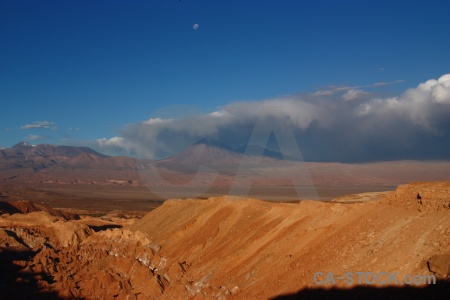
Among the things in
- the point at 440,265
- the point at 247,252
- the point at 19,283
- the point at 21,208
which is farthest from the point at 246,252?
the point at 21,208

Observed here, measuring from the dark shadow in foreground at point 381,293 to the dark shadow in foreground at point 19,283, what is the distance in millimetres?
12395

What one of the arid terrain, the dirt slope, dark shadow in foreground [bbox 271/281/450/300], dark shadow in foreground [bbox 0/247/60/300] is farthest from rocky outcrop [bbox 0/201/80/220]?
dark shadow in foreground [bbox 271/281/450/300]

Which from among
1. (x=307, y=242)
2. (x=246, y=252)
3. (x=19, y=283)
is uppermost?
(x=307, y=242)

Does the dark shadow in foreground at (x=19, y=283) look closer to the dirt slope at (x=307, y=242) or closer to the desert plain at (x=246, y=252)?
the desert plain at (x=246, y=252)

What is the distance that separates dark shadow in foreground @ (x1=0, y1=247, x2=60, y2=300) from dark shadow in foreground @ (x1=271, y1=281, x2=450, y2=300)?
488 inches

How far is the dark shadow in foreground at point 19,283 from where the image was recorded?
19.4 m

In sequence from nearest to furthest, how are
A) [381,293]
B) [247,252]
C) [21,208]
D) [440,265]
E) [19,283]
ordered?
[440,265], [381,293], [247,252], [19,283], [21,208]

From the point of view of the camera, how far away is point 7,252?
2745 centimetres

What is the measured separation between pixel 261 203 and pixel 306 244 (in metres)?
8.27

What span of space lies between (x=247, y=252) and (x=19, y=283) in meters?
11.4

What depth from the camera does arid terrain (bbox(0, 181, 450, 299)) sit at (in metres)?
13.1

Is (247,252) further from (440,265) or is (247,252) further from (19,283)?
(19,283)

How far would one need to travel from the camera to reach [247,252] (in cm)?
1953

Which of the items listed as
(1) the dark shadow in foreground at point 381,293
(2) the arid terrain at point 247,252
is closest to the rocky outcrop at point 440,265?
(2) the arid terrain at point 247,252
